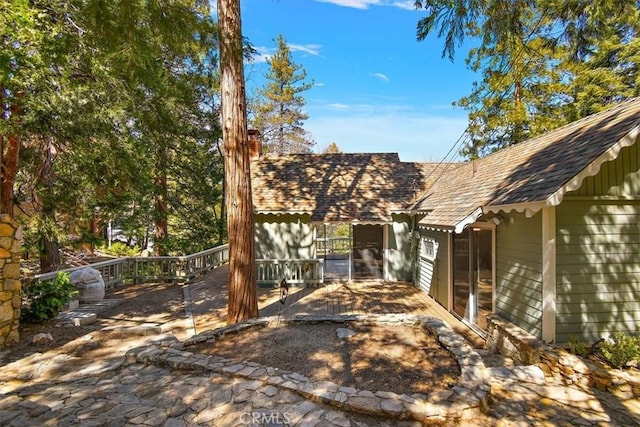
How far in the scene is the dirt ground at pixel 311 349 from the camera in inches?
175

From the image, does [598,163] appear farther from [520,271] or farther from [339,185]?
[339,185]

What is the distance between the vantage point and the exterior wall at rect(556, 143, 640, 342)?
518 centimetres

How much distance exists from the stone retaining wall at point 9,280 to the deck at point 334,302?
3.19 meters

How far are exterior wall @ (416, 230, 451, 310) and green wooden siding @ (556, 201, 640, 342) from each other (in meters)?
3.53

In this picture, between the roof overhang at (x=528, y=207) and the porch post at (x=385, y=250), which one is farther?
the porch post at (x=385, y=250)

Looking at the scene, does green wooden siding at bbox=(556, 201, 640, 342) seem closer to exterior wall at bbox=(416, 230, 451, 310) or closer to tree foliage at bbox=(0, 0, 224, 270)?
exterior wall at bbox=(416, 230, 451, 310)

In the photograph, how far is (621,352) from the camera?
15.4 feet

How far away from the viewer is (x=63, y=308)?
7.85m

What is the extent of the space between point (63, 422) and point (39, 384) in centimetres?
146

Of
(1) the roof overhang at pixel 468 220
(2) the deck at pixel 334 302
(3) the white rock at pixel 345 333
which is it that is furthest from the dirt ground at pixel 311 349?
(1) the roof overhang at pixel 468 220

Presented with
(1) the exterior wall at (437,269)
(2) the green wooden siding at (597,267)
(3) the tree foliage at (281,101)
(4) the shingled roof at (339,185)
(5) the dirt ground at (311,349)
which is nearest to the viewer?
(5) the dirt ground at (311,349)

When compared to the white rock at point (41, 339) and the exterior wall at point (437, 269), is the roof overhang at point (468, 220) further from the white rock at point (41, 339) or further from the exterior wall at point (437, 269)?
the white rock at point (41, 339)

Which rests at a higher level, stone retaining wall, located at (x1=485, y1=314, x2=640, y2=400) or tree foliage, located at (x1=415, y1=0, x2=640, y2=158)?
tree foliage, located at (x1=415, y1=0, x2=640, y2=158)

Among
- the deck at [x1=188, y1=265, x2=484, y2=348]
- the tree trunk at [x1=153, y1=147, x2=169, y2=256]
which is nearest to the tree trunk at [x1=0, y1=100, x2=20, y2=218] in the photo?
the tree trunk at [x1=153, y1=147, x2=169, y2=256]
